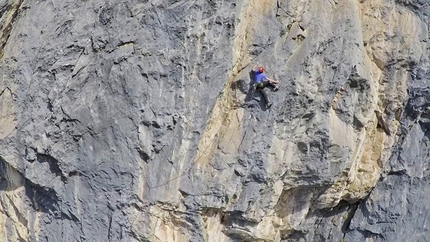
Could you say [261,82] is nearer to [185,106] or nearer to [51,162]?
[185,106]

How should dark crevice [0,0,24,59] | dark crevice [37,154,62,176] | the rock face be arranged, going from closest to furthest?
the rock face, dark crevice [37,154,62,176], dark crevice [0,0,24,59]

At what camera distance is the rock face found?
26.9 feet

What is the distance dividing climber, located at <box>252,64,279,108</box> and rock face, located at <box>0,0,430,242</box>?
0.17 m

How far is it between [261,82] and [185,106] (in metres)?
1.37

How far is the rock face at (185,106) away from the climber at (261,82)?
0.55ft

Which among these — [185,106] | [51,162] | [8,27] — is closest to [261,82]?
[185,106]

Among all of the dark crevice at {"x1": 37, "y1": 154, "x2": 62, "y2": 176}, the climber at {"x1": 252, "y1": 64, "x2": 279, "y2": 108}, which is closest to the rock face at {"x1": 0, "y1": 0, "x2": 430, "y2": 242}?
the dark crevice at {"x1": 37, "y1": 154, "x2": 62, "y2": 176}

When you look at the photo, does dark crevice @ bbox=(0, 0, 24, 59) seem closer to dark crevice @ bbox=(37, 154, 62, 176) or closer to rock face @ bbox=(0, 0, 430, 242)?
rock face @ bbox=(0, 0, 430, 242)

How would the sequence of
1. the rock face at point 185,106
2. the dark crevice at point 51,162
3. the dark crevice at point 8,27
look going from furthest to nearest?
the dark crevice at point 8,27
the dark crevice at point 51,162
the rock face at point 185,106

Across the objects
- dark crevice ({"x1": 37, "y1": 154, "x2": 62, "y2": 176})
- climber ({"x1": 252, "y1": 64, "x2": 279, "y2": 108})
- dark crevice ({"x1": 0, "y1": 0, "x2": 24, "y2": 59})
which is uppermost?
dark crevice ({"x1": 0, "y1": 0, "x2": 24, "y2": 59})

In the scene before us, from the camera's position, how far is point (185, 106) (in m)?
8.25

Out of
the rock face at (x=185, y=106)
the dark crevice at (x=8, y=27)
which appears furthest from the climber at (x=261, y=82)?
the dark crevice at (x=8, y=27)

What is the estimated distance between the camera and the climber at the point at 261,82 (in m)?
8.24

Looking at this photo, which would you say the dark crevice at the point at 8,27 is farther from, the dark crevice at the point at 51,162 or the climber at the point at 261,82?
the climber at the point at 261,82
